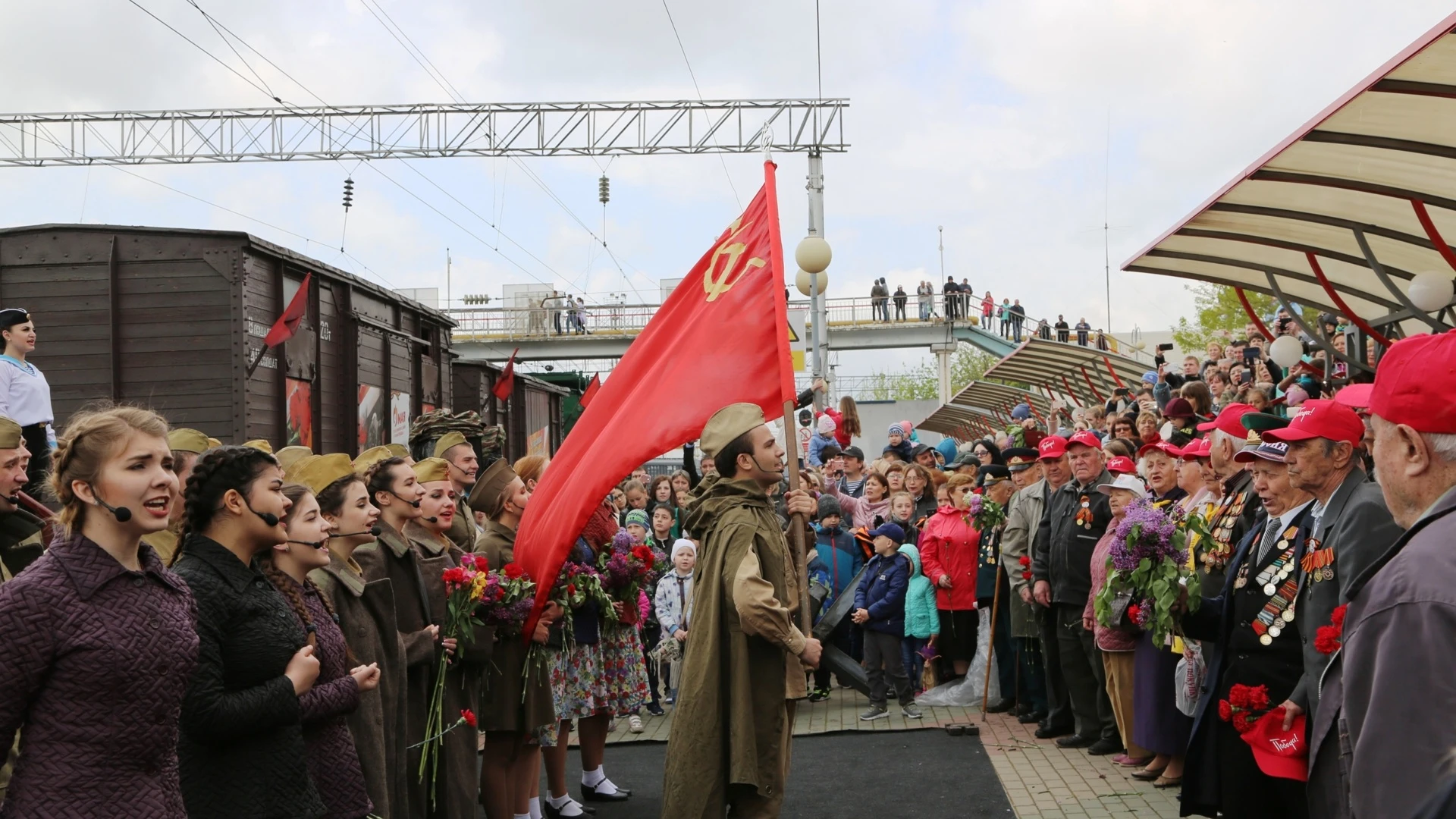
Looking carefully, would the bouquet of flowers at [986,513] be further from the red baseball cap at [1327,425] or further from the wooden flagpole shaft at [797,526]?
the red baseball cap at [1327,425]

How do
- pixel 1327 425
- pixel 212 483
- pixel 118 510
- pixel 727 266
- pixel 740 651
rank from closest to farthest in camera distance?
1. pixel 118 510
2. pixel 212 483
3. pixel 1327 425
4. pixel 740 651
5. pixel 727 266

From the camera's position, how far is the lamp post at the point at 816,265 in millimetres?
15789

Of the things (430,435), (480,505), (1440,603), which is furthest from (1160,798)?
(1440,603)

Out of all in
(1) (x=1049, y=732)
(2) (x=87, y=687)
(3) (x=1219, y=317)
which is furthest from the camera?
(3) (x=1219, y=317)

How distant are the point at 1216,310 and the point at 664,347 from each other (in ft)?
145

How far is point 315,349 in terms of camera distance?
496 inches

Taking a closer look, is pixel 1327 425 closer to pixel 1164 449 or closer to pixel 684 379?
pixel 684 379

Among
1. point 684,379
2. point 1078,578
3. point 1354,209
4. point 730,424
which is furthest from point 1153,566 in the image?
point 1354,209

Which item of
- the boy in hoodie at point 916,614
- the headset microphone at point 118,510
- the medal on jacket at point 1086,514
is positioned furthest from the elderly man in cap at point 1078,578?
the headset microphone at point 118,510

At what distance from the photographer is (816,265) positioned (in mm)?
15781

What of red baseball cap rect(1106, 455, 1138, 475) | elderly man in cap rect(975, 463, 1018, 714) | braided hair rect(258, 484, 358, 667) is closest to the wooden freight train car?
elderly man in cap rect(975, 463, 1018, 714)

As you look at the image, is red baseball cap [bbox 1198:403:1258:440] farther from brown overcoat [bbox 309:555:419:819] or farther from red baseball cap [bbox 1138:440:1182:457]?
brown overcoat [bbox 309:555:419:819]

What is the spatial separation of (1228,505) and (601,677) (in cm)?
362

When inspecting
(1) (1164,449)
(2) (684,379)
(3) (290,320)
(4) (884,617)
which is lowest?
(4) (884,617)
